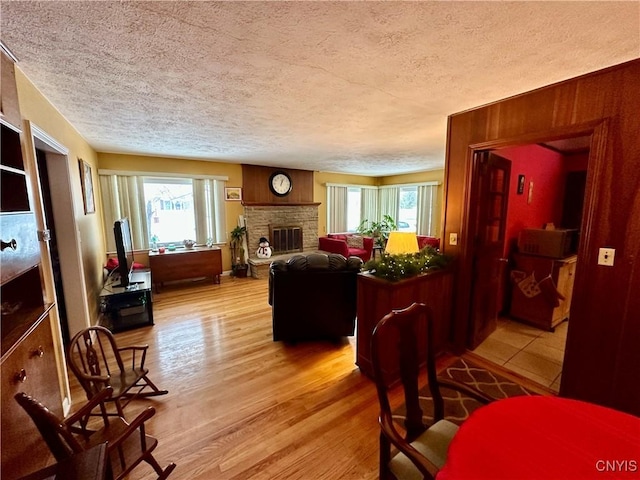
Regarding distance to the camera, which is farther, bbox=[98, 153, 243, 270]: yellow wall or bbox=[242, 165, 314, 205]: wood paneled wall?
bbox=[242, 165, 314, 205]: wood paneled wall

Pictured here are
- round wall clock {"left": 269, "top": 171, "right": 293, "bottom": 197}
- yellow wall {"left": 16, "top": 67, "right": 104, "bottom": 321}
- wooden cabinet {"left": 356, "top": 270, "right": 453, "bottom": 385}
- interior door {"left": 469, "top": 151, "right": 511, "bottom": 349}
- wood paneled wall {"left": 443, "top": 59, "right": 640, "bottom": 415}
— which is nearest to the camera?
wood paneled wall {"left": 443, "top": 59, "right": 640, "bottom": 415}

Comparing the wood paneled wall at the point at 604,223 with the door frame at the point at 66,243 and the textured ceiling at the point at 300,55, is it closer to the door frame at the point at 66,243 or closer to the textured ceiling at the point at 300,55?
the textured ceiling at the point at 300,55

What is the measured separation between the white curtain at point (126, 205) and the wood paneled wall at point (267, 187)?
6.07ft

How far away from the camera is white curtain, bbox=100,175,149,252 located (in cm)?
443

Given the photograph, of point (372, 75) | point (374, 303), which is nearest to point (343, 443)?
point (374, 303)

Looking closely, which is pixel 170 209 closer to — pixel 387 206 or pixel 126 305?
pixel 126 305

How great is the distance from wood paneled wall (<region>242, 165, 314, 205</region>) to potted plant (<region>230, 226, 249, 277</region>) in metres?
0.64

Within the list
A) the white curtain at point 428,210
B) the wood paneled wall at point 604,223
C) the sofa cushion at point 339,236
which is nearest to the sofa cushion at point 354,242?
the sofa cushion at point 339,236

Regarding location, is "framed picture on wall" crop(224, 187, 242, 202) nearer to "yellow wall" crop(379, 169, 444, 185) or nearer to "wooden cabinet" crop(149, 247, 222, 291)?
"wooden cabinet" crop(149, 247, 222, 291)

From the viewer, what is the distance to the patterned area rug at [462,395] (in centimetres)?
195

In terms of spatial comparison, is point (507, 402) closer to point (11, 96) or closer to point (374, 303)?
point (374, 303)

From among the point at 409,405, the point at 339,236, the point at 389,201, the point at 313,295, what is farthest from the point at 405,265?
the point at 389,201

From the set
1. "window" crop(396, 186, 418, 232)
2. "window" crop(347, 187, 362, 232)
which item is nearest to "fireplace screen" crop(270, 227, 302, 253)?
"window" crop(347, 187, 362, 232)

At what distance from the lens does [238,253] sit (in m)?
5.80
